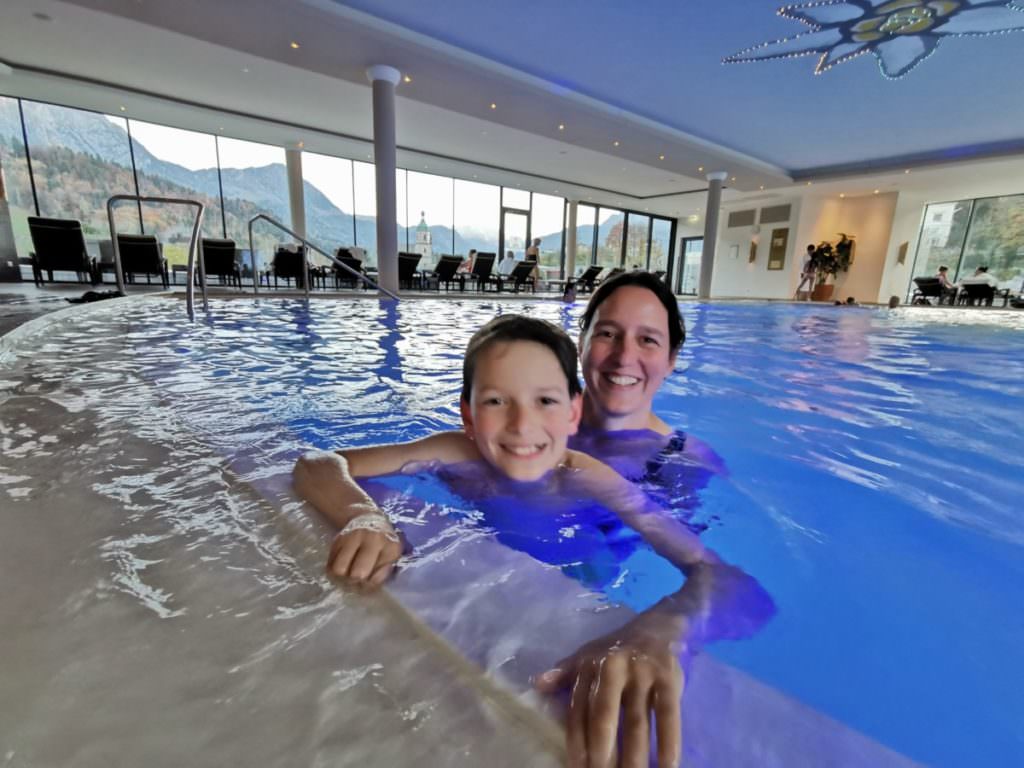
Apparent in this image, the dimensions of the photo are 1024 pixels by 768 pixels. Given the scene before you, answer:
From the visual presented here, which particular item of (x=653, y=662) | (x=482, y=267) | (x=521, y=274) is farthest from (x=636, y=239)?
(x=653, y=662)

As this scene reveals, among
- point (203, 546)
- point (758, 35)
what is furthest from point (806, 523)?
point (758, 35)

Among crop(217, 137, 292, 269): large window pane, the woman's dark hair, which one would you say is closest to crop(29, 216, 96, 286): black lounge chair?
crop(217, 137, 292, 269): large window pane

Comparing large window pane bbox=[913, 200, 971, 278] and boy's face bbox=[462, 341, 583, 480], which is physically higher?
large window pane bbox=[913, 200, 971, 278]

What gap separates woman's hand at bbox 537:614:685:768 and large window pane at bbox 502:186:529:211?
18.6 metres

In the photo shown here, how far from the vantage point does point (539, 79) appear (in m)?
8.62

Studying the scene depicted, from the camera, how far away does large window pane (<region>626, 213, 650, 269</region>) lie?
22000 millimetres

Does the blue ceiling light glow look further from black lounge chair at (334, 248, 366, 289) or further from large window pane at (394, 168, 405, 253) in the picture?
large window pane at (394, 168, 405, 253)

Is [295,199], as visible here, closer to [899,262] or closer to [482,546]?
[482,546]

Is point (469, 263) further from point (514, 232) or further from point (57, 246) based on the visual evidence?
point (57, 246)

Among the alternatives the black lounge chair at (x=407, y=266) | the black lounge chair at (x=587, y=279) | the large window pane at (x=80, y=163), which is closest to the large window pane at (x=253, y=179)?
the large window pane at (x=80, y=163)

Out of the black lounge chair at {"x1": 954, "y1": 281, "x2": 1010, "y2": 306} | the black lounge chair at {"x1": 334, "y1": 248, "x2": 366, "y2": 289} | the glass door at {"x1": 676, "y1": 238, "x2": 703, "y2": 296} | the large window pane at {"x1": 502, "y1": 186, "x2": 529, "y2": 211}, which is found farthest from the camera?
the glass door at {"x1": 676, "y1": 238, "x2": 703, "y2": 296}

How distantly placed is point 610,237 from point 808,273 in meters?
7.51

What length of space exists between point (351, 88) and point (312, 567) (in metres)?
10.5

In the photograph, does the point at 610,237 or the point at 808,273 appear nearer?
the point at 808,273
